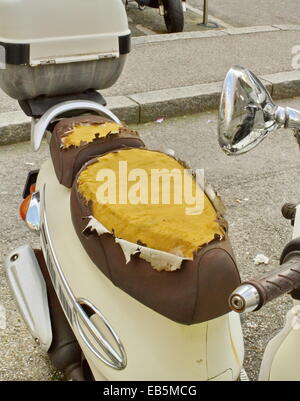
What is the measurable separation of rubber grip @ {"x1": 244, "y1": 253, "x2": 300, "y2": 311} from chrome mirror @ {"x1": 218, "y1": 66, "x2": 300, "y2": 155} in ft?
0.82

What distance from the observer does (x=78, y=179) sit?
1.71m

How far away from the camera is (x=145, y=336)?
149 centimetres

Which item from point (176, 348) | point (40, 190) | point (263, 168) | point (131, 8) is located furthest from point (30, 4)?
point (131, 8)

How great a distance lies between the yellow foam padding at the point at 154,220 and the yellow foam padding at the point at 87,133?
0.54 ft

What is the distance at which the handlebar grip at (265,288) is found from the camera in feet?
3.44

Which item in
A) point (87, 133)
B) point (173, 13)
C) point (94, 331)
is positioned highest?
point (87, 133)

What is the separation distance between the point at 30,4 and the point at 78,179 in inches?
26.4

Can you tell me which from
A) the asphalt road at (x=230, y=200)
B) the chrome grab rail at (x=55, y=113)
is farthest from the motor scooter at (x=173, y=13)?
the chrome grab rail at (x=55, y=113)

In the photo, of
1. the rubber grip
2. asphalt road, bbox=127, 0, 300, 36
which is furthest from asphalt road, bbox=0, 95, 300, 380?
asphalt road, bbox=127, 0, 300, 36

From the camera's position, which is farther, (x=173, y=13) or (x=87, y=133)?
(x=173, y=13)

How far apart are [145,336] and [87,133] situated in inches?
26.9

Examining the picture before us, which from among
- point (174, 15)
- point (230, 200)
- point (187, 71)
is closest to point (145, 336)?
point (230, 200)

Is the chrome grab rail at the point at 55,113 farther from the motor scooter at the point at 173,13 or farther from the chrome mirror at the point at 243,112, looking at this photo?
the motor scooter at the point at 173,13

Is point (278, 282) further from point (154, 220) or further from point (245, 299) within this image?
point (154, 220)
